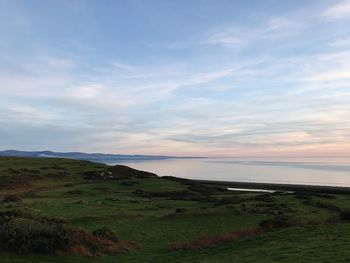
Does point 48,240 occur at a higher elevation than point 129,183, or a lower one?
lower

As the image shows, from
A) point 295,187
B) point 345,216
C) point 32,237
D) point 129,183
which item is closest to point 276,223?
point 345,216

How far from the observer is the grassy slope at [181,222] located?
65.0 ft

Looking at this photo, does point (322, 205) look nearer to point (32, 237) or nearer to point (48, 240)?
point (48, 240)

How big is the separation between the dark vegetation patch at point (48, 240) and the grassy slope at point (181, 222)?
70cm

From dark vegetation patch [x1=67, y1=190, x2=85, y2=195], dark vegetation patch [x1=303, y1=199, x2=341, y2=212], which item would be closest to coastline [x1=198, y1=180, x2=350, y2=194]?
dark vegetation patch [x1=303, y1=199, x2=341, y2=212]

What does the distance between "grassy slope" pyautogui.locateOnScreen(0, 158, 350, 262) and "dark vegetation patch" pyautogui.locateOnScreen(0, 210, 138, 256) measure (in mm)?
703

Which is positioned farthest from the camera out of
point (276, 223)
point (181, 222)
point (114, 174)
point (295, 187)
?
point (295, 187)

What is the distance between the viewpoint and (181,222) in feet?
117

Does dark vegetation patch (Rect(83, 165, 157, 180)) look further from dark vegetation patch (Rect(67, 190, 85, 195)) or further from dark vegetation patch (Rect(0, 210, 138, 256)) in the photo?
dark vegetation patch (Rect(0, 210, 138, 256))

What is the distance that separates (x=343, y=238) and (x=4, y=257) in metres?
15.8

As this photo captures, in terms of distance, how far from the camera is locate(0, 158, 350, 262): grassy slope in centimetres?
1980

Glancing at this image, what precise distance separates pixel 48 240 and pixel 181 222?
16349 mm

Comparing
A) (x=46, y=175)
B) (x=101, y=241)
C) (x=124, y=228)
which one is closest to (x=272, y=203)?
(x=124, y=228)

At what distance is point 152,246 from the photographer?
84.8ft
